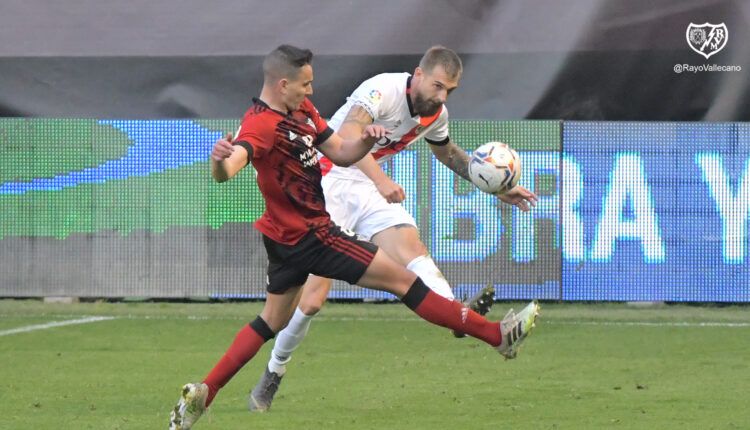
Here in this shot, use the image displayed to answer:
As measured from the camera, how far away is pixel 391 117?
334 inches

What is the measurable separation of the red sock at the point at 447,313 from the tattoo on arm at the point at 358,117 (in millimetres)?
1228

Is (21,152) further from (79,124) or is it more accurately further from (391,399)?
(391,399)

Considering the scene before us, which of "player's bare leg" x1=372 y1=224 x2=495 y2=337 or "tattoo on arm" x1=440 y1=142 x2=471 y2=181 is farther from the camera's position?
"tattoo on arm" x1=440 y1=142 x2=471 y2=181

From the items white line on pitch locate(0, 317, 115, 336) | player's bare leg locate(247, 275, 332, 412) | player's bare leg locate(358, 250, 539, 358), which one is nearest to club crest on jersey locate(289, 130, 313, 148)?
player's bare leg locate(358, 250, 539, 358)

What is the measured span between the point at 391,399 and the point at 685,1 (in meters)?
6.24

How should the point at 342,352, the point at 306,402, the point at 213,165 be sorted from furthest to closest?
the point at 342,352 → the point at 306,402 → the point at 213,165

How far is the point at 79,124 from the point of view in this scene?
1348cm

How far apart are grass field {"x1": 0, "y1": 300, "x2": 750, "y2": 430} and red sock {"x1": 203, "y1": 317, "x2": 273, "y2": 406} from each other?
30 cm

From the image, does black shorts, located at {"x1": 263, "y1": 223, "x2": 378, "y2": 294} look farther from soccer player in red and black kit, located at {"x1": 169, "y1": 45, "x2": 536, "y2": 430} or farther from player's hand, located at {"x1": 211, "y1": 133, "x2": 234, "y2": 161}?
player's hand, located at {"x1": 211, "y1": 133, "x2": 234, "y2": 161}

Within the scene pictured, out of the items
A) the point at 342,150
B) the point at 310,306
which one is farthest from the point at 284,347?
the point at 342,150

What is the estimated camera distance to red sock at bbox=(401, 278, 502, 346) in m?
7.22

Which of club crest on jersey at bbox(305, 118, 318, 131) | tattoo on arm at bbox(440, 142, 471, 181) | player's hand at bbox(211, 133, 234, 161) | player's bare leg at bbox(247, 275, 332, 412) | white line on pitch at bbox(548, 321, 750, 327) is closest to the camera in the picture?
player's hand at bbox(211, 133, 234, 161)

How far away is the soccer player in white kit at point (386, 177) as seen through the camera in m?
8.11

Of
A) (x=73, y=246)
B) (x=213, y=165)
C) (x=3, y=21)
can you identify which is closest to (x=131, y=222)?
(x=73, y=246)
